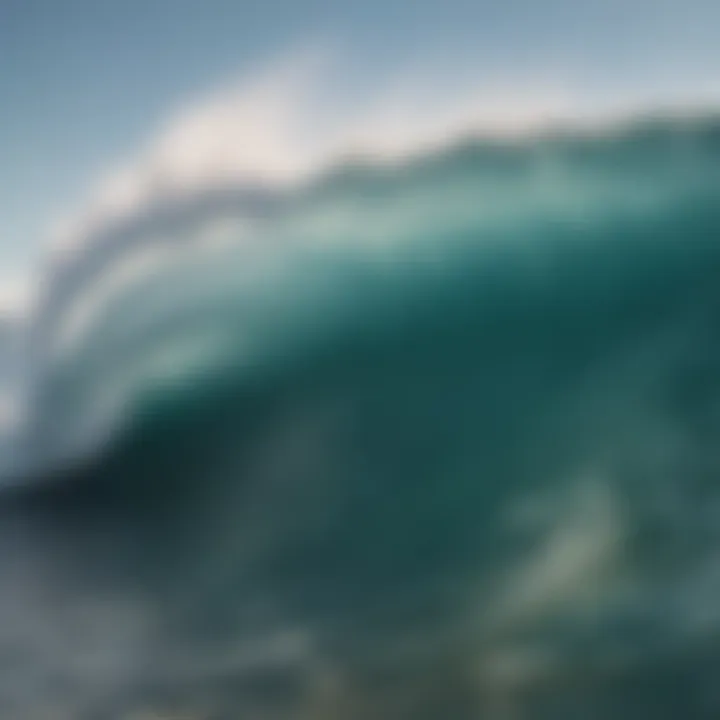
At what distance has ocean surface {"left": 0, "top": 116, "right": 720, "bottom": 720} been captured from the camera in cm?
180

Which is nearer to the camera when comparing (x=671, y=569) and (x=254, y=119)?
(x=671, y=569)

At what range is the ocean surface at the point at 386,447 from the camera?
1798 millimetres

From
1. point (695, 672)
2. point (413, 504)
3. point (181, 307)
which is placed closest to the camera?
point (695, 672)

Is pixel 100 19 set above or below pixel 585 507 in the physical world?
above

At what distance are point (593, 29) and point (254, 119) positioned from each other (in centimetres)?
68

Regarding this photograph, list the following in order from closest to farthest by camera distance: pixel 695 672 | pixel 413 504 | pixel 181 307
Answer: pixel 695 672
pixel 413 504
pixel 181 307

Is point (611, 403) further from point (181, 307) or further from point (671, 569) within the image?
point (181, 307)

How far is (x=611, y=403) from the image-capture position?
6.04ft

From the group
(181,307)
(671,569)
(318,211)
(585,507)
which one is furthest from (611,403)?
(181,307)

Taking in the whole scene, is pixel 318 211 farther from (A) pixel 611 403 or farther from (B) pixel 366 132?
(A) pixel 611 403

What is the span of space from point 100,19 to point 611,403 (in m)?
1.30

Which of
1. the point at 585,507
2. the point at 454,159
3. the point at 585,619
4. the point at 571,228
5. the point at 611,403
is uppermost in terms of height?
the point at 454,159

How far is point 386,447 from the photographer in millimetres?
1882

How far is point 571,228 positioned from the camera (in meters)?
1.93
